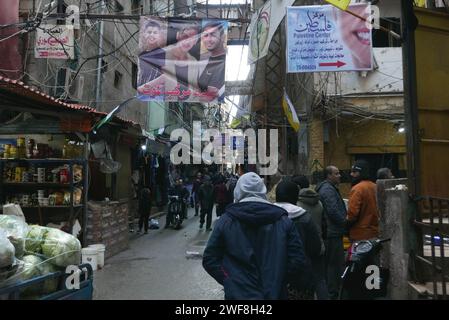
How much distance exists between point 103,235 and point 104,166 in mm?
1780

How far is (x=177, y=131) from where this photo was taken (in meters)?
23.6

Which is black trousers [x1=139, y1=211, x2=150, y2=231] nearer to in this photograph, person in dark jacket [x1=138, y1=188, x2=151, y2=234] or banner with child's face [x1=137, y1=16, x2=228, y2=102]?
person in dark jacket [x1=138, y1=188, x2=151, y2=234]

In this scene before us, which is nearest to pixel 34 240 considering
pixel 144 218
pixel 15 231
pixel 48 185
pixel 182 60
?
pixel 15 231

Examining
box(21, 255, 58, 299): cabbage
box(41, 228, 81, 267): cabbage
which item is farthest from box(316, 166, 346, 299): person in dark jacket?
box(21, 255, 58, 299): cabbage

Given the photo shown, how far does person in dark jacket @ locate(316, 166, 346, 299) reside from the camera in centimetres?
567

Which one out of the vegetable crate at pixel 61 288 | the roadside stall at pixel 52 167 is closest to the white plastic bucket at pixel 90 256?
the roadside stall at pixel 52 167

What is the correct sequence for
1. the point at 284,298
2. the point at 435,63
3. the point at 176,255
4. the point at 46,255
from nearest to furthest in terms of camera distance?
the point at 284,298, the point at 46,255, the point at 435,63, the point at 176,255

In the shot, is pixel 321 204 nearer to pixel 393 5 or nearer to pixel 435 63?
pixel 435 63

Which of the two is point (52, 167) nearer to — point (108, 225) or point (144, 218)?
point (108, 225)

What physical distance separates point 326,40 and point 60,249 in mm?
6521

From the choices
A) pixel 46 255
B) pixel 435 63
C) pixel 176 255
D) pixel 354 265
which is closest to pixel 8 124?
pixel 176 255

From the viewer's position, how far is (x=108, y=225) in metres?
9.70

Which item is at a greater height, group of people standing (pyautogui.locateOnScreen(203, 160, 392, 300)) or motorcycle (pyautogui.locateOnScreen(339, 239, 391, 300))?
group of people standing (pyautogui.locateOnScreen(203, 160, 392, 300))

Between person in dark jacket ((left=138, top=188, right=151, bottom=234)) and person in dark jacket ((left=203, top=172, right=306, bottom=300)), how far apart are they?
1000cm
